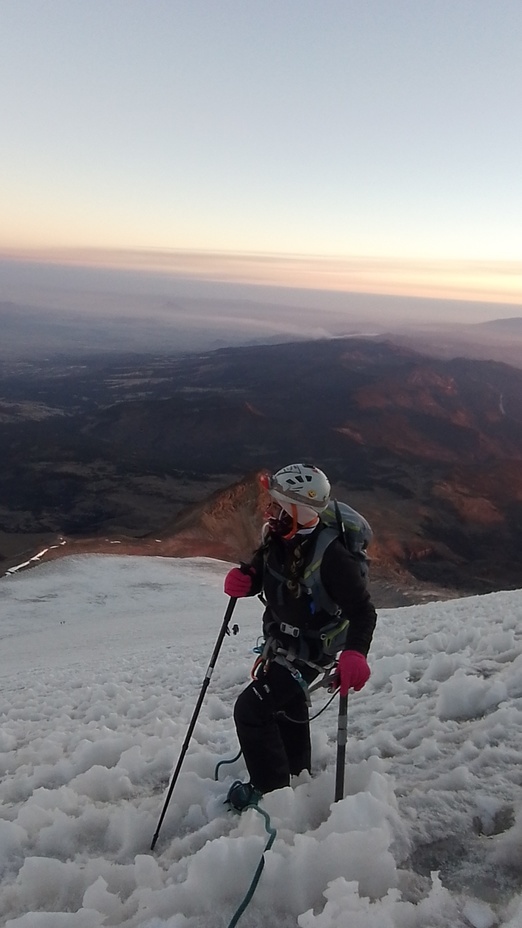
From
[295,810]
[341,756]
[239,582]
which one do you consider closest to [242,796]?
[295,810]

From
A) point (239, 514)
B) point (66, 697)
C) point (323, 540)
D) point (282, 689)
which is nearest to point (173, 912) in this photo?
point (282, 689)

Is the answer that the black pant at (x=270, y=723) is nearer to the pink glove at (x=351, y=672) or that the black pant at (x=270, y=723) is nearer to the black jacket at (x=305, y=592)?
the black jacket at (x=305, y=592)

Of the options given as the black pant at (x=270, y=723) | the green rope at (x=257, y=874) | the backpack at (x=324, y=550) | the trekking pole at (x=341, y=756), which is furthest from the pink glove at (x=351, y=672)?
the green rope at (x=257, y=874)

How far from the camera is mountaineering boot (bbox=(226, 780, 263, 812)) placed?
388 centimetres

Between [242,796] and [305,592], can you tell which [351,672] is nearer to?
[305,592]

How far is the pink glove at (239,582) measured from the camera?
4.16m

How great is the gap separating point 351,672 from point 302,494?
1061 mm

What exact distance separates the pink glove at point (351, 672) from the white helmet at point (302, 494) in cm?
84

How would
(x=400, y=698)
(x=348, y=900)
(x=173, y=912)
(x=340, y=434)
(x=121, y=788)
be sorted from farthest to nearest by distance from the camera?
1. (x=340, y=434)
2. (x=400, y=698)
3. (x=121, y=788)
4. (x=173, y=912)
5. (x=348, y=900)

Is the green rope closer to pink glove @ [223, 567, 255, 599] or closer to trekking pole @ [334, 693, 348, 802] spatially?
trekking pole @ [334, 693, 348, 802]

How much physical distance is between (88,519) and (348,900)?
88443 millimetres

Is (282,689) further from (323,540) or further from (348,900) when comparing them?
(348,900)

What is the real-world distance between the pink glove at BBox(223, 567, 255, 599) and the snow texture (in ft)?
3.97

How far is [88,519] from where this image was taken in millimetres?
87438
